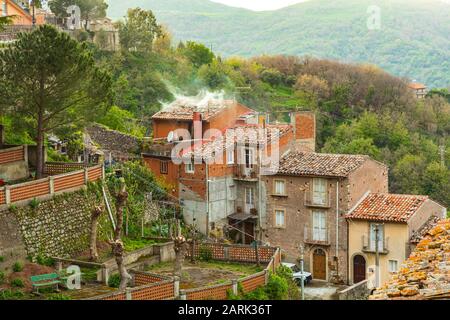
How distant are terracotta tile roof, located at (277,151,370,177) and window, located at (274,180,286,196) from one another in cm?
47

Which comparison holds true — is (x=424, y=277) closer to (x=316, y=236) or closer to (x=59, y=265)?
(x=59, y=265)

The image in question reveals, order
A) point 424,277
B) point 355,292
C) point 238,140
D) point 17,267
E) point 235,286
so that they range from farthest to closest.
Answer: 1. point 238,140
2. point 355,292
3. point 17,267
4. point 235,286
5. point 424,277

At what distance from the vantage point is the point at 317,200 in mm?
35094

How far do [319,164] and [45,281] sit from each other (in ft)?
57.0

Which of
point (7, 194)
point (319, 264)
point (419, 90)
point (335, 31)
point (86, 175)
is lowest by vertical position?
point (319, 264)

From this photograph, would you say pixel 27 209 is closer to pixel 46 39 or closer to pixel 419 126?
pixel 46 39

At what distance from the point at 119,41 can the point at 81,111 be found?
4038cm

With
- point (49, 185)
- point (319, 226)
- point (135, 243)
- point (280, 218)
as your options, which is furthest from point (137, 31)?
point (49, 185)

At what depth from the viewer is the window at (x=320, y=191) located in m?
34.8

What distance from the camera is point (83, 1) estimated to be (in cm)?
6206

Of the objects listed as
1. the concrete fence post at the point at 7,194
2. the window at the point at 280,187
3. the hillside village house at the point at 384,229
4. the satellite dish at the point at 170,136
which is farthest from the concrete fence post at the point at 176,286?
the satellite dish at the point at 170,136

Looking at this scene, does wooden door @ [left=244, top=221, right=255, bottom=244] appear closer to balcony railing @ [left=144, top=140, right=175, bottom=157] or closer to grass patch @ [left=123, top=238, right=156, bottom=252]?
balcony railing @ [left=144, top=140, right=175, bottom=157]

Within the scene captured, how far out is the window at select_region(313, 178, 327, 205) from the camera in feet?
114
